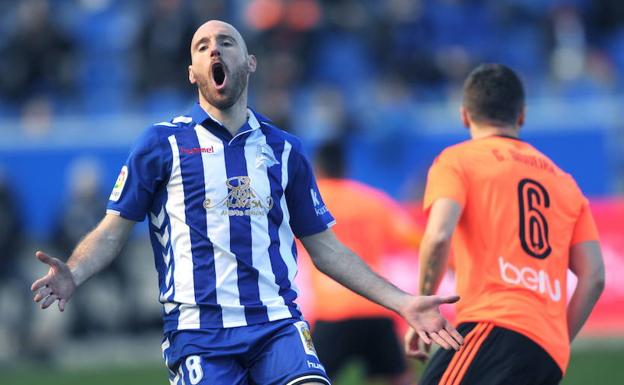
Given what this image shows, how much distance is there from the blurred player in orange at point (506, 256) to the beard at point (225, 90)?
1.09 meters

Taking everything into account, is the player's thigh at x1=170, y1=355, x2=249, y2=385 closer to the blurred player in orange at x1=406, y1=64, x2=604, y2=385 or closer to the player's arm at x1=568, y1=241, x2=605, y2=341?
the blurred player in orange at x1=406, y1=64, x2=604, y2=385

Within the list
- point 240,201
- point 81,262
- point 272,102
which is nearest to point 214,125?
point 240,201

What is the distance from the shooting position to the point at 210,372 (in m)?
5.17

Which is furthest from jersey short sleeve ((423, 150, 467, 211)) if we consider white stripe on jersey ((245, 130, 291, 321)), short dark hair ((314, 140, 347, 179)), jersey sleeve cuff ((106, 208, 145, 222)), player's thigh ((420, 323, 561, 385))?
short dark hair ((314, 140, 347, 179))

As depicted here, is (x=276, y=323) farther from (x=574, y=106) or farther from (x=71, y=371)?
(x=574, y=106)

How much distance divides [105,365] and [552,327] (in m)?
8.72

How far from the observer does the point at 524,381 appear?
564 centimetres

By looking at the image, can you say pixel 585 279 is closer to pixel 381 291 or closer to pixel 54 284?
pixel 381 291

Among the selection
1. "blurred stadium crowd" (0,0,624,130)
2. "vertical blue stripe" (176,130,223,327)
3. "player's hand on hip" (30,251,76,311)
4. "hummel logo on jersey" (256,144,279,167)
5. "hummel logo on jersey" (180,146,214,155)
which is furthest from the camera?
"blurred stadium crowd" (0,0,624,130)

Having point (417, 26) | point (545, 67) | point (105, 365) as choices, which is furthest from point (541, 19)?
point (105, 365)

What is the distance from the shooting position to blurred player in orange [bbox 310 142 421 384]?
852cm

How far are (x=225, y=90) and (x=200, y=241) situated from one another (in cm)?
69

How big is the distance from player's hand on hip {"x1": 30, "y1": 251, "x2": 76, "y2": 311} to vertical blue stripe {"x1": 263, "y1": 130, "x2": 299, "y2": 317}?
0.92 meters

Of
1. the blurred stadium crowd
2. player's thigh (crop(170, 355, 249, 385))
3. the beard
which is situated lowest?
player's thigh (crop(170, 355, 249, 385))
